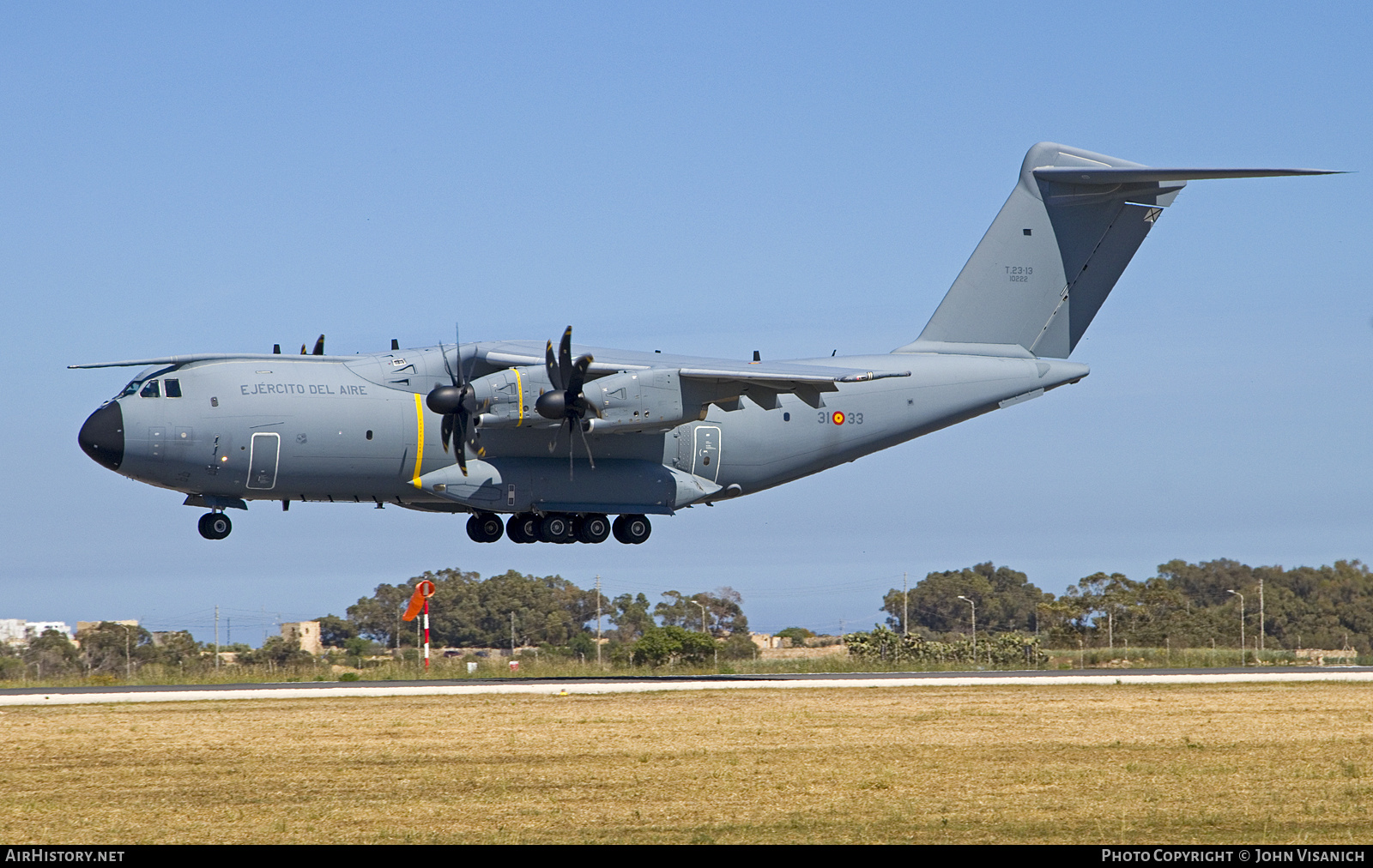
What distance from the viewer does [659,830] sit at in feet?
38.1

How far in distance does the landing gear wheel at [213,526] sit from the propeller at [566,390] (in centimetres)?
589

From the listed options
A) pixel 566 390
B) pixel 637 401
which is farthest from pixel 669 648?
pixel 566 390

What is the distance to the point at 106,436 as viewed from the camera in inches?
928

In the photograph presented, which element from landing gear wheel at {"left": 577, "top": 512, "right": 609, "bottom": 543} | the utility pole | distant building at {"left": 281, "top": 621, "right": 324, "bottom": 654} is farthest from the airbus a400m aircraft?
distant building at {"left": 281, "top": 621, "right": 324, "bottom": 654}

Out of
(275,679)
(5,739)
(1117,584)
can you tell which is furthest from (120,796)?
(1117,584)

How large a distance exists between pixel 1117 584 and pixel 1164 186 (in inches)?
1247

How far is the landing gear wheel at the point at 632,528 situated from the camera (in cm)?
2753

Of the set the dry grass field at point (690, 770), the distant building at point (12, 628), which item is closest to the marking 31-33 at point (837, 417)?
the dry grass field at point (690, 770)

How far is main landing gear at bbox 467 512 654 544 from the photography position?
89.2ft

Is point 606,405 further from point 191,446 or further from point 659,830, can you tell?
point 659,830

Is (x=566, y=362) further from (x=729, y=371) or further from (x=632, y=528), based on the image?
(x=632, y=528)

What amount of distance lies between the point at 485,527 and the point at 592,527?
84.6 inches

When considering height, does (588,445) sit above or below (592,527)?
above

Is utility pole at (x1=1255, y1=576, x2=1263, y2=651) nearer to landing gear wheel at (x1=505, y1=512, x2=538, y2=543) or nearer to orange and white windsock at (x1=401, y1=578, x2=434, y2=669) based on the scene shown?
orange and white windsock at (x1=401, y1=578, x2=434, y2=669)
